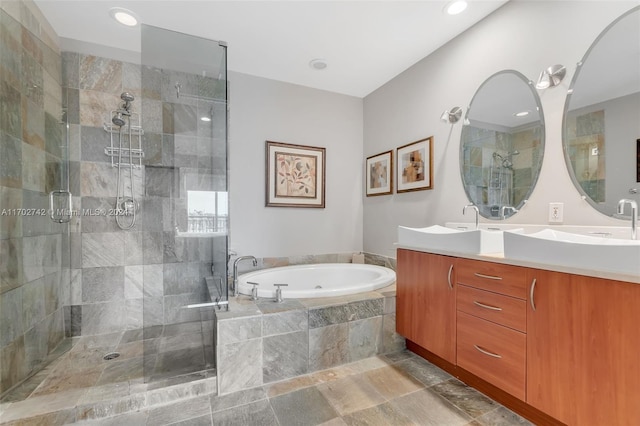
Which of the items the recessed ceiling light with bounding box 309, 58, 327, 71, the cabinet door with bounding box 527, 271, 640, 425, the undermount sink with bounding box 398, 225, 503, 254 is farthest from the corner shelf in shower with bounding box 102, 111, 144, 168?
the cabinet door with bounding box 527, 271, 640, 425

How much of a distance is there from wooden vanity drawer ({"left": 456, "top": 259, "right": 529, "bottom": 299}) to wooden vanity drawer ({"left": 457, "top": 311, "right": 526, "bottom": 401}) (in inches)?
7.9

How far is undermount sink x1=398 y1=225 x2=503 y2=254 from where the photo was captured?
1.63m

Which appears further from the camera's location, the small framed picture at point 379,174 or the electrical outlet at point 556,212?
the small framed picture at point 379,174

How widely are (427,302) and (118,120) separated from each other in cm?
292

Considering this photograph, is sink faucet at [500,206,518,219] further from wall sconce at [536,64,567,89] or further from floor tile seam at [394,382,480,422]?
floor tile seam at [394,382,480,422]

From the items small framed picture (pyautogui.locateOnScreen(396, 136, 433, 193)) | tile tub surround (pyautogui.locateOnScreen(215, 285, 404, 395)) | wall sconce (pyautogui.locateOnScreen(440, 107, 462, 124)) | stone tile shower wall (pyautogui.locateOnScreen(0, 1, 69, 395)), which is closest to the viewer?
stone tile shower wall (pyautogui.locateOnScreen(0, 1, 69, 395))

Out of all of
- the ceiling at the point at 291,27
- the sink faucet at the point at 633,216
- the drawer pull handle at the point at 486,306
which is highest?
the ceiling at the point at 291,27

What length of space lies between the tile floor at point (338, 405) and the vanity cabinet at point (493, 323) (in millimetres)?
193

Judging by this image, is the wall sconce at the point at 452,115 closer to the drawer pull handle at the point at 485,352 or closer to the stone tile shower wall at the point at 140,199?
the drawer pull handle at the point at 485,352

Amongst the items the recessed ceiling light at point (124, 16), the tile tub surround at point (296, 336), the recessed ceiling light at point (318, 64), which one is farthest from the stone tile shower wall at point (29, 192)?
the recessed ceiling light at point (318, 64)

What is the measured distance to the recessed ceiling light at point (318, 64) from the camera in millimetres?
2654

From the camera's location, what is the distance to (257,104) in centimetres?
294

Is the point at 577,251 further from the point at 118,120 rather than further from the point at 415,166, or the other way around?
the point at 118,120

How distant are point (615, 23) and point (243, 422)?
287cm
